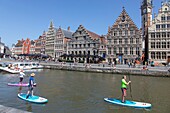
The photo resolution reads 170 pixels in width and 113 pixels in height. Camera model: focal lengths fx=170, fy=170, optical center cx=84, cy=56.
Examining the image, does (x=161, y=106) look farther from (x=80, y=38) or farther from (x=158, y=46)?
(x=80, y=38)

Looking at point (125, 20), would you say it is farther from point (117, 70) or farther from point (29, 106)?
point (29, 106)

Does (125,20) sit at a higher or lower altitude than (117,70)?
higher

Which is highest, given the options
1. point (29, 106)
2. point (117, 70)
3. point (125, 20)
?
point (125, 20)

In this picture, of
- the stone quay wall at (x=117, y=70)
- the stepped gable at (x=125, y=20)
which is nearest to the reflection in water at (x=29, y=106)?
the stone quay wall at (x=117, y=70)

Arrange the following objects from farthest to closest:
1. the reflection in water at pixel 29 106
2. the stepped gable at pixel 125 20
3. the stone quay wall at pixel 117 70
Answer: the stepped gable at pixel 125 20 → the stone quay wall at pixel 117 70 → the reflection in water at pixel 29 106

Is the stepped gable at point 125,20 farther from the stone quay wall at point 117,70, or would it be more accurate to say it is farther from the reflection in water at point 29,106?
the reflection in water at point 29,106

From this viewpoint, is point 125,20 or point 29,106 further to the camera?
point 125,20

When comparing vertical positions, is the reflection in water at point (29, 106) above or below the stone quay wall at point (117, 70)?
below

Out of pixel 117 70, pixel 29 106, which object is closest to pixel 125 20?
pixel 117 70

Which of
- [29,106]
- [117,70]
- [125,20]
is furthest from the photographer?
[125,20]

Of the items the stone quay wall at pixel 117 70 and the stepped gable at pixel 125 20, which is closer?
the stone quay wall at pixel 117 70

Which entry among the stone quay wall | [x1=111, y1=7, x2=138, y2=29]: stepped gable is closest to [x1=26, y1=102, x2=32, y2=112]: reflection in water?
the stone quay wall

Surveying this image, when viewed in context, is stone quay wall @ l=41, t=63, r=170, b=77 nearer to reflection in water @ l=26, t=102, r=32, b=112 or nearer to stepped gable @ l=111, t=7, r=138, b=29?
stepped gable @ l=111, t=7, r=138, b=29

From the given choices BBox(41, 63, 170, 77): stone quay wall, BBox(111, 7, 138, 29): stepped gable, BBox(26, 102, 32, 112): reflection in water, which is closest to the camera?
BBox(26, 102, 32, 112): reflection in water
